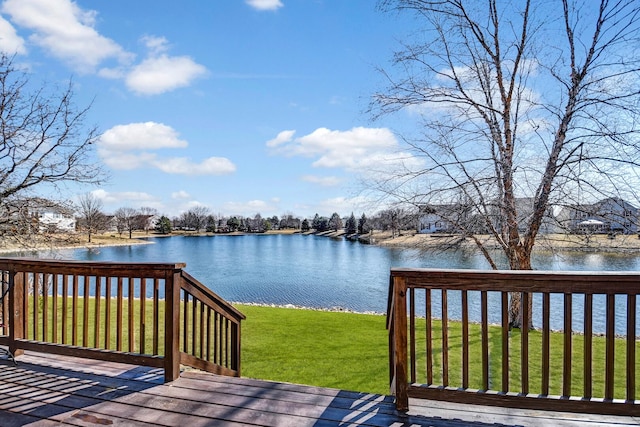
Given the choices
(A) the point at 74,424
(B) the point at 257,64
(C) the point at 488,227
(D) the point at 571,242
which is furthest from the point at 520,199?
(B) the point at 257,64

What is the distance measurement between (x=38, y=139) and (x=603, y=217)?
35.4ft

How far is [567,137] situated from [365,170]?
342 cm

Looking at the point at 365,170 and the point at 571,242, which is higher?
the point at 365,170

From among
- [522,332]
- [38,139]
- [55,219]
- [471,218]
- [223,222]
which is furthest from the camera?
[223,222]

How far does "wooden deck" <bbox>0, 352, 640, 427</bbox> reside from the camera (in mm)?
2404

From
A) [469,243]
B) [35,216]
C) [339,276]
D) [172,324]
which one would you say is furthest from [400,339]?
[339,276]

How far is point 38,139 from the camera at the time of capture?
8.36m

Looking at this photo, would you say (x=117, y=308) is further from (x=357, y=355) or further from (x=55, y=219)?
(x=55, y=219)

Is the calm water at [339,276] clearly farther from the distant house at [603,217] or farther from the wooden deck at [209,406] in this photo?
the wooden deck at [209,406]

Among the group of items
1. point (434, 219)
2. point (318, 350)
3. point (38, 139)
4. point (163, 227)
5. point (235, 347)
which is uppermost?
point (38, 139)

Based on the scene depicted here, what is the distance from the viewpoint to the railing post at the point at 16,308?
3.53 m

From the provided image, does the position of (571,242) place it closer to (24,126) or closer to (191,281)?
(191,281)

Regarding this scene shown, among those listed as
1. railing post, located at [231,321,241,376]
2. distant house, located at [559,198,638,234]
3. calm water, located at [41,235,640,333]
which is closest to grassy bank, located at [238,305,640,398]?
railing post, located at [231,321,241,376]

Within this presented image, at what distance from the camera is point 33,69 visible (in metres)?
8.56
